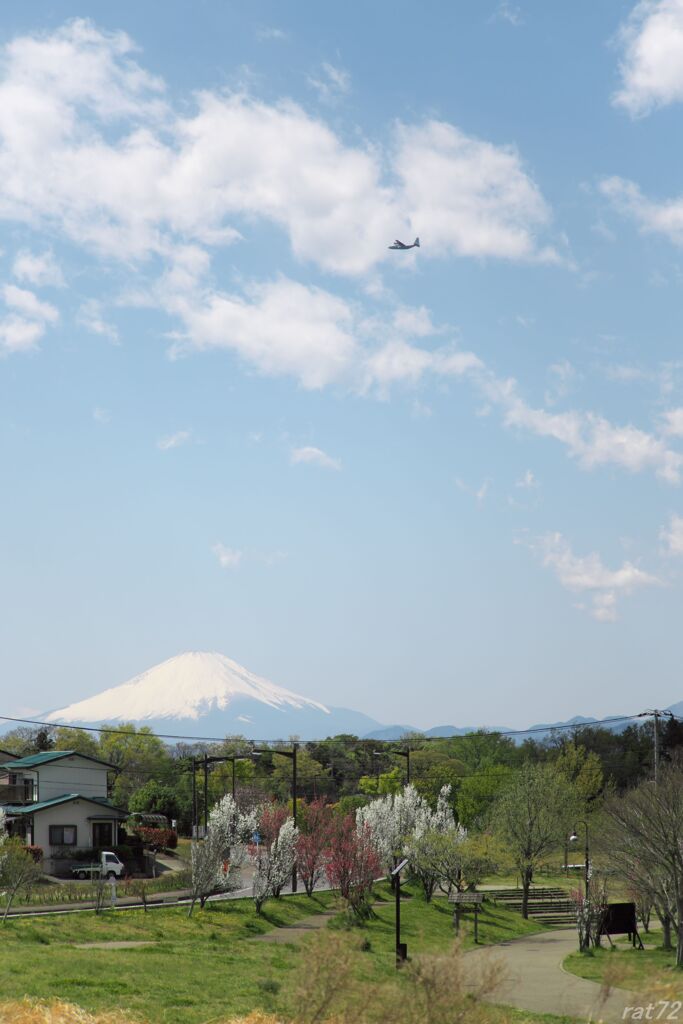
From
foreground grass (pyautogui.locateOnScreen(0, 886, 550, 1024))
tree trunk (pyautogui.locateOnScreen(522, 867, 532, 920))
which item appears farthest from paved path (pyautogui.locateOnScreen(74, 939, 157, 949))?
tree trunk (pyautogui.locateOnScreen(522, 867, 532, 920))

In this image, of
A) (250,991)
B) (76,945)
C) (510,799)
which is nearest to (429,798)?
(510,799)

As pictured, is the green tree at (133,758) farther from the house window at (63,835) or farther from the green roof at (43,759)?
the house window at (63,835)

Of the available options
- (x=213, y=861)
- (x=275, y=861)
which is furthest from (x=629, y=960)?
(x=275, y=861)

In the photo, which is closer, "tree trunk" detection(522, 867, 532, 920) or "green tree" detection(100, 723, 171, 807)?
"tree trunk" detection(522, 867, 532, 920)

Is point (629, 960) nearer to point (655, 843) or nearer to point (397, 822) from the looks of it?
point (655, 843)

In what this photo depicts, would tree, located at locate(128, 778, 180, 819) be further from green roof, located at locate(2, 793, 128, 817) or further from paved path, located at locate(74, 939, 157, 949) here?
paved path, located at locate(74, 939, 157, 949)

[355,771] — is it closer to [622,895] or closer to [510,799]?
[510,799]
